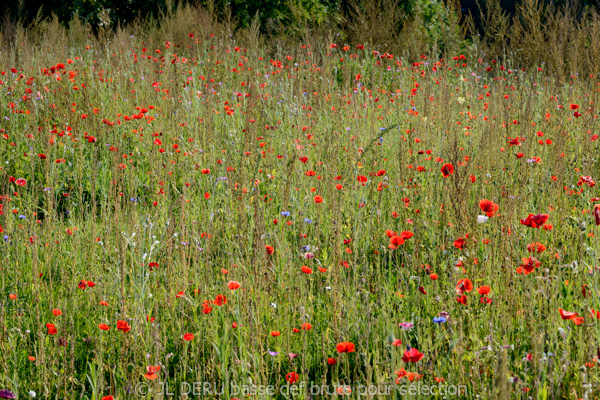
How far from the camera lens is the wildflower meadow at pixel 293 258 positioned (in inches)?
57.8

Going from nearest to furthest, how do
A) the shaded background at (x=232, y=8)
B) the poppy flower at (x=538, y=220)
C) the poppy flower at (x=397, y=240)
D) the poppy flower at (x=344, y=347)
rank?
the poppy flower at (x=344, y=347) → the poppy flower at (x=538, y=220) → the poppy flower at (x=397, y=240) → the shaded background at (x=232, y=8)

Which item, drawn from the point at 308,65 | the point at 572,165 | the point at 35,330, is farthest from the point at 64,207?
the point at 308,65

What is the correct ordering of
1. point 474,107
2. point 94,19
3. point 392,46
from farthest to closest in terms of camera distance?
point 94,19
point 392,46
point 474,107

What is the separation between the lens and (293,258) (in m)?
2.29

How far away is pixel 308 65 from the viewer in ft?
19.1

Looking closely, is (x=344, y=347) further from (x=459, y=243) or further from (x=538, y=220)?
(x=538, y=220)

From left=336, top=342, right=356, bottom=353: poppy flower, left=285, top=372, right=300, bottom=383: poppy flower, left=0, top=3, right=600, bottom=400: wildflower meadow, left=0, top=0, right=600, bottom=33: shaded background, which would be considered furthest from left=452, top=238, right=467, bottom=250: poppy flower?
left=0, top=0, right=600, bottom=33: shaded background

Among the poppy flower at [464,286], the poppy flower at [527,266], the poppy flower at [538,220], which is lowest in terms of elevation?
the poppy flower at [464,286]

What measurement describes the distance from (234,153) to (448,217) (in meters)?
1.64

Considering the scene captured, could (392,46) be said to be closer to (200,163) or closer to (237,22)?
(237,22)

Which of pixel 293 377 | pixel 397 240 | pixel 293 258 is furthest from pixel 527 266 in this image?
pixel 293 258

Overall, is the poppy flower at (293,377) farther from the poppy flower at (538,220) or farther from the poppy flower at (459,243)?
the poppy flower at (538,220)


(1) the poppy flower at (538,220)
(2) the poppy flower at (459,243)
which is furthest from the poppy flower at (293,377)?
(1) the poppy flower at (538,220)

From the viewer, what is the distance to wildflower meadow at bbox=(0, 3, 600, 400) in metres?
1.47
